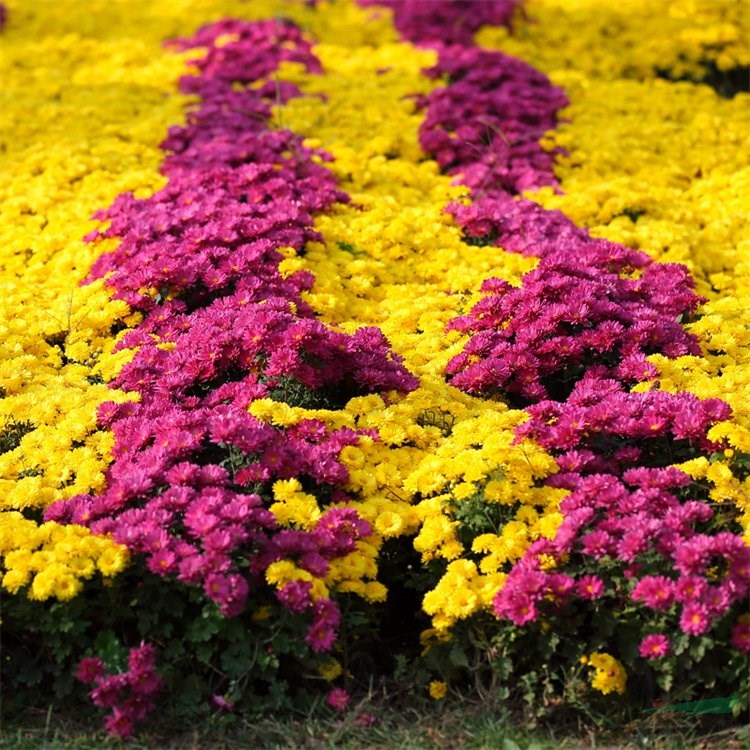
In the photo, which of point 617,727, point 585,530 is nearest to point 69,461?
point 585,530

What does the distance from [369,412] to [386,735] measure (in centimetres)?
136

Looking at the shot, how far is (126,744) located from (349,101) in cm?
599

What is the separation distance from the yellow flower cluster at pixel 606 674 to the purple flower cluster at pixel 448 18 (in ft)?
25.2

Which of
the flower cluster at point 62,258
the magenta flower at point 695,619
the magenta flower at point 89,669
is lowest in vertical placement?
the magenta flower at point 89,669

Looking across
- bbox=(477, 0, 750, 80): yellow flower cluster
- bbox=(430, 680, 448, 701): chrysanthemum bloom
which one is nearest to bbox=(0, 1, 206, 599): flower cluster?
bbox=(430, 680, 448, 701): chrysanthemum bloom

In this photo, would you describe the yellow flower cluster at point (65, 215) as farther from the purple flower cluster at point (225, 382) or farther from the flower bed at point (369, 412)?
the purple flower cluster at point (225, 382)

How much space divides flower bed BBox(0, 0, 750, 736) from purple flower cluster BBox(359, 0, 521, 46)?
8.56 feet

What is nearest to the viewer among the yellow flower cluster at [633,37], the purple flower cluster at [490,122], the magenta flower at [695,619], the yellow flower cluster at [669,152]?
the magenta flower at [695,619]

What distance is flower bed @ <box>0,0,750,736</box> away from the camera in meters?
3.50

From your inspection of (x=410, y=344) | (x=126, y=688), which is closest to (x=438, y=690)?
(x=126, y=688)

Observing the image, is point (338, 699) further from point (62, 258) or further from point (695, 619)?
point (62, 258)

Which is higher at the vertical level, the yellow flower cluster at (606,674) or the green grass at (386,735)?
the yellow flower cluster at (606,674)

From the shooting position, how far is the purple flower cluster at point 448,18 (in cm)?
1020

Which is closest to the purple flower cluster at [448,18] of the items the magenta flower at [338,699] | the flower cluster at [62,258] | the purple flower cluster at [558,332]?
the flower cluster at [62,258]
